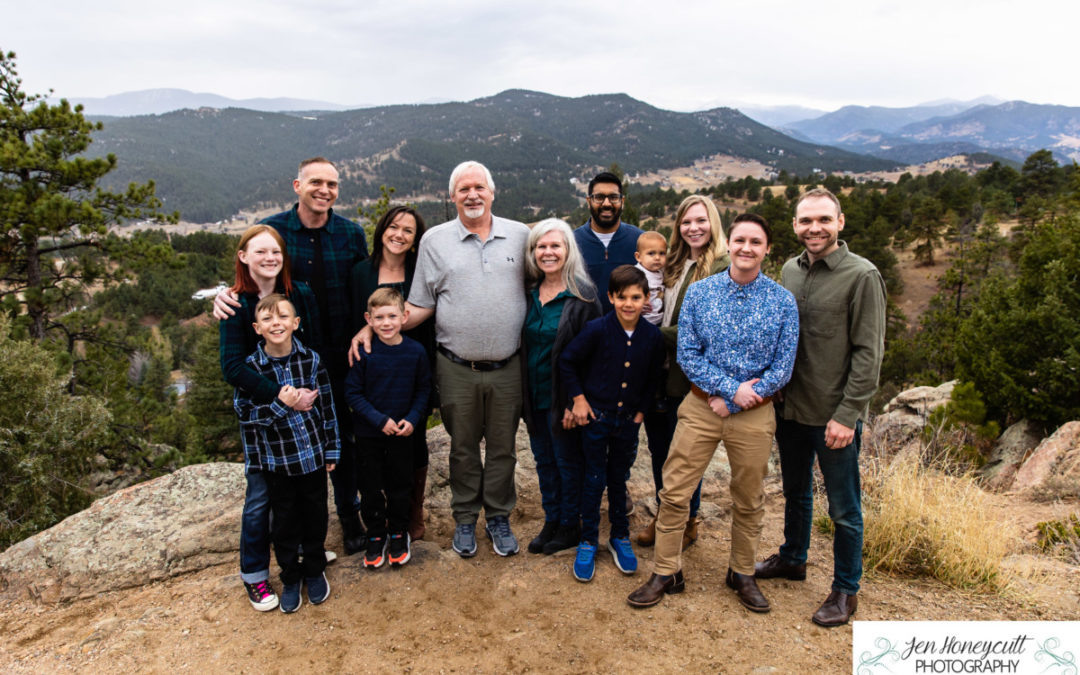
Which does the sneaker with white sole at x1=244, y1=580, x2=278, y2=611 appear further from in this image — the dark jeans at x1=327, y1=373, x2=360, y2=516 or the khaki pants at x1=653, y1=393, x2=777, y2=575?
the khaki pants at x1=653, y1=393, x2=777, y2=575

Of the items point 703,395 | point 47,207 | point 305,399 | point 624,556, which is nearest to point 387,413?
point 305,399

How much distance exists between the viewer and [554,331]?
133 inches

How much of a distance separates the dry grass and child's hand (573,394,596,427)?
223 cm

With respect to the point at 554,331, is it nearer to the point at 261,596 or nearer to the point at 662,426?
the point at 662,426

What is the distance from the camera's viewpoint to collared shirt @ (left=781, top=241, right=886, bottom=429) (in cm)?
274

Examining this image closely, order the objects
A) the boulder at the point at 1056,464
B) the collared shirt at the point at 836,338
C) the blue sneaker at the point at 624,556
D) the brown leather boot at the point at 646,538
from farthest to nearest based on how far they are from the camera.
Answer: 1. the boulder at the point at 1056,464
2. the brown leather boot at the point at 646,538
3. the blue sneaker at the point at 624,556
4. the collared shirt at the point at 836,338

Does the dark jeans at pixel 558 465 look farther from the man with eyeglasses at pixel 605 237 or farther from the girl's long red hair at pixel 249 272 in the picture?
the girl's long red hair at pixel 249 272

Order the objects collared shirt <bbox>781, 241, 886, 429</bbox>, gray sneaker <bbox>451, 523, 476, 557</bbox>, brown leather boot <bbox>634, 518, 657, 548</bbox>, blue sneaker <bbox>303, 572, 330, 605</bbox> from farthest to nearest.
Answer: brown leather boot <bbox>634, 518, 657, 548</bbox>
gray sneaker <bbox>451, 523, 476, 557</bbox>
blue sneaker <bbox>303, 572, 330, 605</bbox>
collared shirt <bbox>781, 241, 886, 429</bbox>

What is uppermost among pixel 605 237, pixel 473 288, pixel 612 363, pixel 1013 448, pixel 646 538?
pixel 605 237

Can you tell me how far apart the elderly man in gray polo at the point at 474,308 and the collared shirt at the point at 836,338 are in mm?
1668

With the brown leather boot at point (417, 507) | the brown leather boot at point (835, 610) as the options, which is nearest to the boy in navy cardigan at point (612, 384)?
the brown leather boot at point (835, 610)

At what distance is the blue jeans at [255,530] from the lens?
3152 mm

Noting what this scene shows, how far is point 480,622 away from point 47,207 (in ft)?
43.3

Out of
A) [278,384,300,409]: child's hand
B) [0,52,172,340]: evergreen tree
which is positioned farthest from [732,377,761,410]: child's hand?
[0,52,172,340]: evergreen tree
